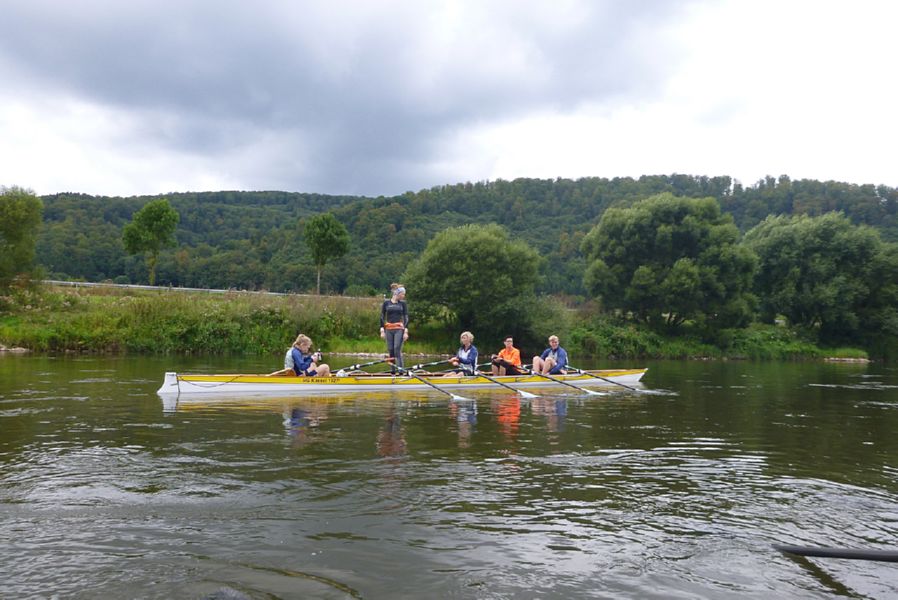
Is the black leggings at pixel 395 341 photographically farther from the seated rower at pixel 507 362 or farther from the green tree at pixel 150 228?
the green tree at pixel 150 228

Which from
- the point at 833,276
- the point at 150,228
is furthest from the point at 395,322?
the point at 833,276

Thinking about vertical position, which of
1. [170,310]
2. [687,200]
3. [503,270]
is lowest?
[170,310]

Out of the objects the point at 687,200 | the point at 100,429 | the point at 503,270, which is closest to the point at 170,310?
the point at 503,270

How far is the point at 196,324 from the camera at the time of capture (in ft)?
98.3

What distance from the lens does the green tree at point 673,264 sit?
43281 millimetres

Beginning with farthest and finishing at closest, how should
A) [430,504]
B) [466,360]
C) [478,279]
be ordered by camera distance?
[478,279] < [466,360] < [430,504]

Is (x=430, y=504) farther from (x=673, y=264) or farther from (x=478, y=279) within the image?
(x=673, y=264)

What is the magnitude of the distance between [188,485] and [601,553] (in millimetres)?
4298

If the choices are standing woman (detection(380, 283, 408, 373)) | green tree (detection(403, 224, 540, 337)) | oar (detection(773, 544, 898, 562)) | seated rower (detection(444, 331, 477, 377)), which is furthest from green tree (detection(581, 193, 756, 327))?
oar (detection(773, 544, 898, 562))

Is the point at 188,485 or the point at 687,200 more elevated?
the point at 687,200

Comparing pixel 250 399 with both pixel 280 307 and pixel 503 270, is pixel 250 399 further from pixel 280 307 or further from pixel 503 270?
pixel 503 270

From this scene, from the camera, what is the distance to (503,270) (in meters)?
35.0

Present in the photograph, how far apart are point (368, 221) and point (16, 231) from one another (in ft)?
148

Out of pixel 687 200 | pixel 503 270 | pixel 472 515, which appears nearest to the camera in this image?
pixel 472 515
